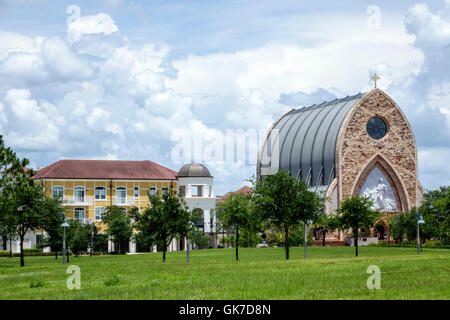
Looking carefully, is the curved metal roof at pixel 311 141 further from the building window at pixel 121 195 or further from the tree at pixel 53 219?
the tree at pixel 53 219

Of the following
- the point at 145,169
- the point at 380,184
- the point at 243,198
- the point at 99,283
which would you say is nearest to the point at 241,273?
the point at 99,283

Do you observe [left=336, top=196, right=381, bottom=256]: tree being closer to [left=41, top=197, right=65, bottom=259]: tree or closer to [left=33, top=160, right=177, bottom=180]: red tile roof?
[left=41, top=197, right=65, bottom=259]: tree

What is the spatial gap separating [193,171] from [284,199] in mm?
57996

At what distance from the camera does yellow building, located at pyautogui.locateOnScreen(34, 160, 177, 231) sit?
103 meters

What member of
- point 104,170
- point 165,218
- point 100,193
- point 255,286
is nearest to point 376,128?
point 104,170

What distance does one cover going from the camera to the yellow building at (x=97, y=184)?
4058 inches

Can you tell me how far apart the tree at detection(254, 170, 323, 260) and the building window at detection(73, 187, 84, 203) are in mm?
56167

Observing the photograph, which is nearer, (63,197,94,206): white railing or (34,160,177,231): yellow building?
(63,197,94,206): white railing

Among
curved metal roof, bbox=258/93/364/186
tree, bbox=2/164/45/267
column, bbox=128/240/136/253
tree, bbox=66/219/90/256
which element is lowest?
column, bbox=128/240/136/253

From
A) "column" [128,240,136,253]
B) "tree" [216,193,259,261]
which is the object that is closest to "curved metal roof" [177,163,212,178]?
"column" [128,240,136,253]

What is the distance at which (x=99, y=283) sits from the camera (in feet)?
91.0

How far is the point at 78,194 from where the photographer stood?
103812 millimetres

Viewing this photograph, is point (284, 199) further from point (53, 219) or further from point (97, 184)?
point (97, 184)
